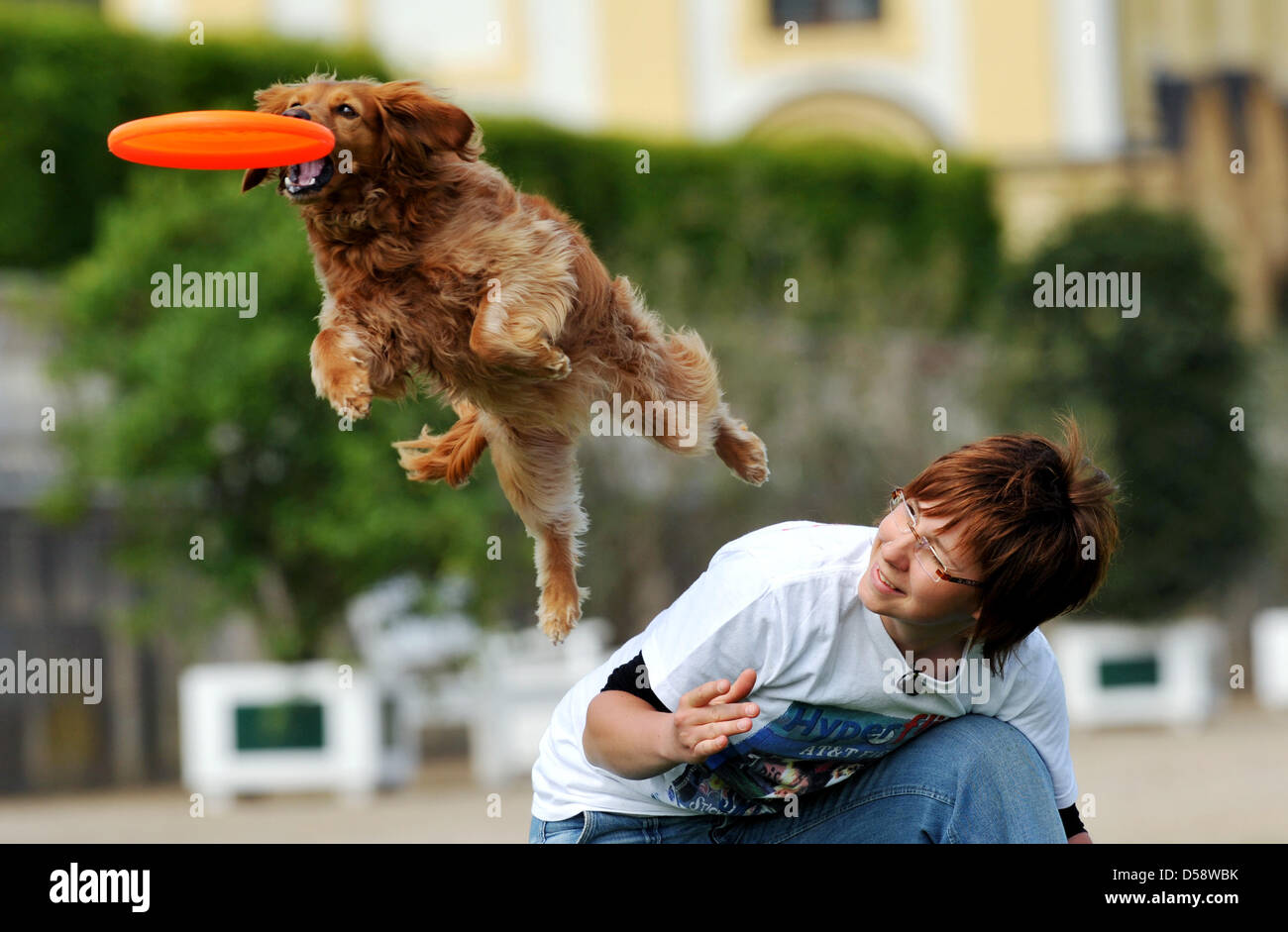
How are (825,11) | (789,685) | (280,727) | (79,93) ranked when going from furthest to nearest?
1. (825,11)
2. (79,93)
3. (280,727)
4. (789,685)

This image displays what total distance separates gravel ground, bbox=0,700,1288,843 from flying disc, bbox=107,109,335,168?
784cm

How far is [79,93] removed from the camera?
1354 cm

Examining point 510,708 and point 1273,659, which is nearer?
point 510,708

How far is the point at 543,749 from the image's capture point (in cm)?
391

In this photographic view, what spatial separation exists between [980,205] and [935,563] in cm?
1884

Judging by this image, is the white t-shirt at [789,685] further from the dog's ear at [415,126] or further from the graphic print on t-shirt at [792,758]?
the dog's ear at [415,126]

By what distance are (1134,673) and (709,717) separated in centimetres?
1474

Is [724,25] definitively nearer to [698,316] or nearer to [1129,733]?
[698,316]

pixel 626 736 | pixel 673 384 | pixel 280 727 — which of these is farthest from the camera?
pixel 280 727

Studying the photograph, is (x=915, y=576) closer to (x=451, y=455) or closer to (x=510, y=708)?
(x=451, y=455)

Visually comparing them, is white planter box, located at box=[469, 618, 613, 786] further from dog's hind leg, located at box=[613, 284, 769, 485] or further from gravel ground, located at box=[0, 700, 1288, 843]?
dog's hind leg, located at box=[613, 284, 769, 485]

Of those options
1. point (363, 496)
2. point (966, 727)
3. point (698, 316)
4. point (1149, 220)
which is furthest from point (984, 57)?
point (966, 727)

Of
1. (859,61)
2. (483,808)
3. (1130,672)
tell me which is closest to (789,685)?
(483,808)

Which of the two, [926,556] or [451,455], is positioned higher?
[451,455]
